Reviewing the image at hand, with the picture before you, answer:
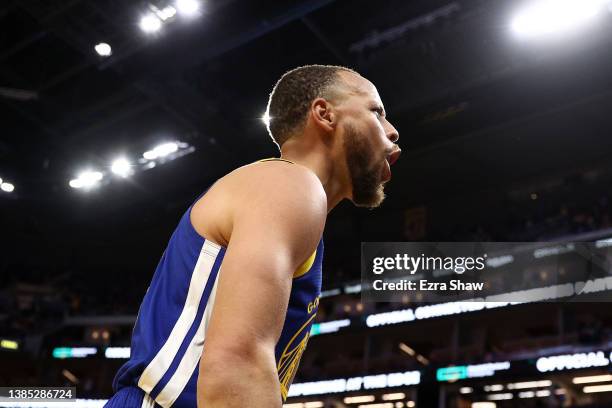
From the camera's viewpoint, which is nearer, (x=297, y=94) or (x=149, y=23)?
(x=297, y=94)

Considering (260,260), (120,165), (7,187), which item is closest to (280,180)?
(260,260)

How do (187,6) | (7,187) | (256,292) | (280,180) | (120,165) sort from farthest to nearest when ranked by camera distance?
1. (7,187)
2. (120,165)
3. (187,6)
4. (280,180)
5. (256,292)

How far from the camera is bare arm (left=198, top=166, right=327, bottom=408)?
3.23ft

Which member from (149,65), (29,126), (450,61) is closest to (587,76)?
(450,61)

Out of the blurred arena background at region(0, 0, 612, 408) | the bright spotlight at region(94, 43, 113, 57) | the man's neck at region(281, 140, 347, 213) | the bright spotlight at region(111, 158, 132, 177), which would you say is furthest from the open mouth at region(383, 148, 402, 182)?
the bright spotlight at region(111, 158, 132, 177)

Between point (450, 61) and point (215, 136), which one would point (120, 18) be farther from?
point (450, 61)

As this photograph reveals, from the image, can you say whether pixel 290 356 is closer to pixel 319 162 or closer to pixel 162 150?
pixel 319 162

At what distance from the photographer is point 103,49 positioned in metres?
13.3

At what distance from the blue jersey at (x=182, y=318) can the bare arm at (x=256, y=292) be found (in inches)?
5.1

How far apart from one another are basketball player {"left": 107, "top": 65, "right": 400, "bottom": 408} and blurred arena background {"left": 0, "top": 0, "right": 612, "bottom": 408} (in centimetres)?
1124

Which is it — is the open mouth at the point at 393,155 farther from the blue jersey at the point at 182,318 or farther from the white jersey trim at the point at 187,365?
the white jersey trim at the point at 187,365

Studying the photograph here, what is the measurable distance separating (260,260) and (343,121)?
55cm

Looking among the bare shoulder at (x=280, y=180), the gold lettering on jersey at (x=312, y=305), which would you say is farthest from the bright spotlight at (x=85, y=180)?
the bare shoulder at (x=280, y=180)

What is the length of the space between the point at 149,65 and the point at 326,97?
13009 millimetres
